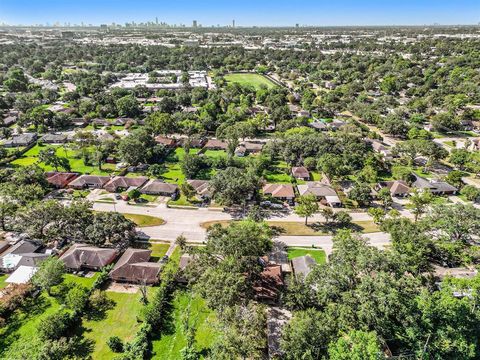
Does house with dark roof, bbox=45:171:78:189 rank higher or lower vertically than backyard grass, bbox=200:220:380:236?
higher

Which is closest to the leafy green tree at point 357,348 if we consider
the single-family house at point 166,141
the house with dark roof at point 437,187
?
the house with dark roof at point 437,187

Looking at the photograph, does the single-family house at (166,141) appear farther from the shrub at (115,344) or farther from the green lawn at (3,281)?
the shrub at (115,344)

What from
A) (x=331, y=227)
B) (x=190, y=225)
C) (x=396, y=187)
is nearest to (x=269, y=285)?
(x=331, y=227)

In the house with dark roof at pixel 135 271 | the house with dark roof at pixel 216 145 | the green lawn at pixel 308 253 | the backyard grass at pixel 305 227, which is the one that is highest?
the house with dark roof at pixel 216 145

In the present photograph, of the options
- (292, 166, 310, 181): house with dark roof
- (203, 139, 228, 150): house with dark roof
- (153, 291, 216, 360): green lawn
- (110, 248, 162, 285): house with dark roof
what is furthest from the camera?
(203, 139, 228, 150): house with dark roof

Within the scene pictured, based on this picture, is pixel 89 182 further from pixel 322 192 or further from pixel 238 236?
pixel 322 192

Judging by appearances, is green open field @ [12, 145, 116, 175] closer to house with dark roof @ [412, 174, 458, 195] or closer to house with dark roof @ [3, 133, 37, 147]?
house with dark roof @ [3, 133, 37, 147]

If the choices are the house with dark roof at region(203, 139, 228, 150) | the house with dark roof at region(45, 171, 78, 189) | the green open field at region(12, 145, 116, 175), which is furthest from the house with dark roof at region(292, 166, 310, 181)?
the house with dark roof at region(45, 171, 78, 189)
